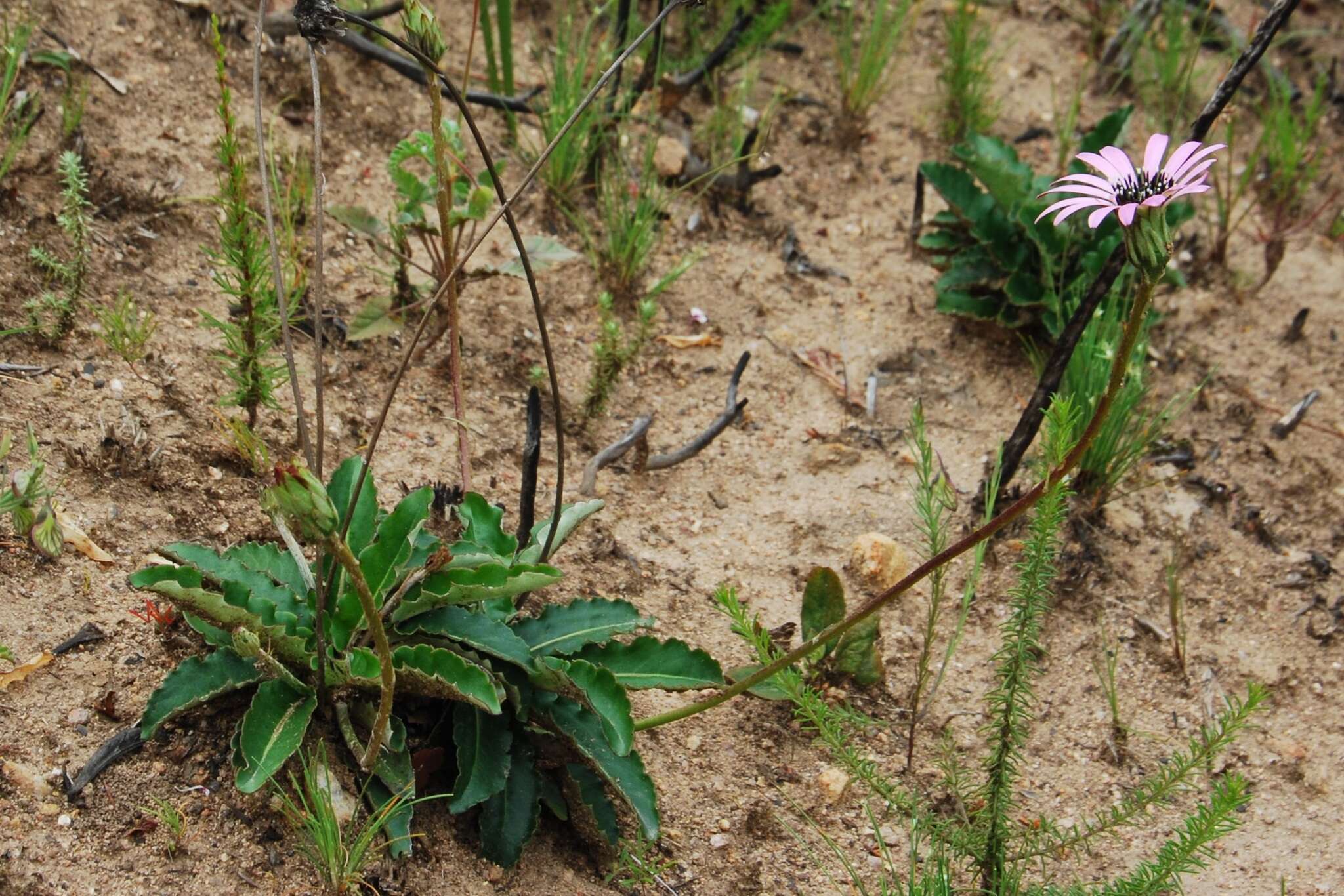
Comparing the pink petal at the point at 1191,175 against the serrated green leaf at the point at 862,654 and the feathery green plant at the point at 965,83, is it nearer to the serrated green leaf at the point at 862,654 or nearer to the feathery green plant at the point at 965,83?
the serrated green leaf at the point at 862,654

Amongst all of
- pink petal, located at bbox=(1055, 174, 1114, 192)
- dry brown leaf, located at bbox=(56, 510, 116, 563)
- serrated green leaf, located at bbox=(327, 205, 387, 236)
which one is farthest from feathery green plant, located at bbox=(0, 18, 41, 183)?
pink petal, located at bbox=(1055, 174, 1114, 192)

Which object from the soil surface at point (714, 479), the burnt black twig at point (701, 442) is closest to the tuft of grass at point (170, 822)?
the soil surface at point (714, 479)

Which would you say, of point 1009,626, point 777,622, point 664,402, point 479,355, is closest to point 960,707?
point 777,622

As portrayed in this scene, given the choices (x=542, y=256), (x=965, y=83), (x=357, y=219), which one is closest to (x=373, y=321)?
(x=357, y=219)

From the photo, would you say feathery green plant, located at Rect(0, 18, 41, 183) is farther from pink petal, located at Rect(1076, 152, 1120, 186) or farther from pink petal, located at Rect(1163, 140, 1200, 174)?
pink petal, located at Rect(1163, 140, 1200, 174)

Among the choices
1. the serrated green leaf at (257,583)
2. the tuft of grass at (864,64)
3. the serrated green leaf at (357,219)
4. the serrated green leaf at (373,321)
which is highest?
the tuft of grass at (864,64)

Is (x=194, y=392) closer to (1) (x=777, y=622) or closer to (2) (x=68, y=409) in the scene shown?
(2) (x=68, y=409)
